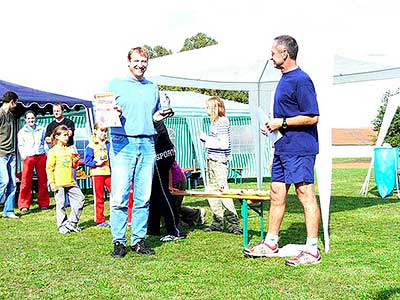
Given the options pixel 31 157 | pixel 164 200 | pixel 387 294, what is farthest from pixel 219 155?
pixel 31 157

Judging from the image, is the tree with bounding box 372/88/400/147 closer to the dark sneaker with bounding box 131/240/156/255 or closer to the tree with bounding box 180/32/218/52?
the tree with bounding box 180/32/218/52

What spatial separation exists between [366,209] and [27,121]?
5.33 meters

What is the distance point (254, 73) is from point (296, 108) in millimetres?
4012

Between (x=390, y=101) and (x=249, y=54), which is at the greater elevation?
(x=249, y=54)

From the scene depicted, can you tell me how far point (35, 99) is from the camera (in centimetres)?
1093

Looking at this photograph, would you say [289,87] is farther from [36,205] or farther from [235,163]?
[235,163]

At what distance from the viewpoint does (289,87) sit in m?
5.07

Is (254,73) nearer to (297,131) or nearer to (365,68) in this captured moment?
(365,68)

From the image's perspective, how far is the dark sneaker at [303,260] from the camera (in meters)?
4.94

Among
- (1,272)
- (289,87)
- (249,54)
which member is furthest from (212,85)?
(1,272)

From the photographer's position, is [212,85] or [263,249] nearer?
[263,249]

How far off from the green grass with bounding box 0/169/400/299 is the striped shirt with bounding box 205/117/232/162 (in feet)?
2.73

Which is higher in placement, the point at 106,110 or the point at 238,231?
the point at 106,110

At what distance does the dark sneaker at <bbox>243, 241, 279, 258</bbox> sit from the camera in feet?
17.2
